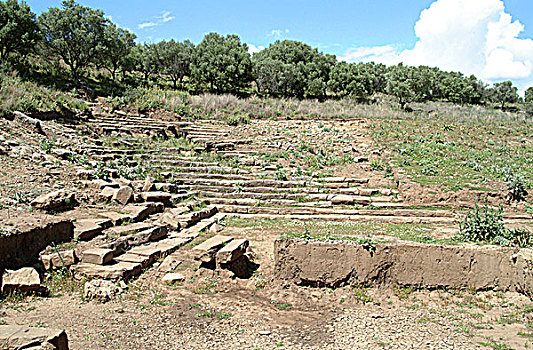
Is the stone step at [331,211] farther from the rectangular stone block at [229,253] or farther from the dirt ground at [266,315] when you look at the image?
the dirt ground at [266,315]

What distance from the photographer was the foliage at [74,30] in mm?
22328

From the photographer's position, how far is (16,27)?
66.4 ft

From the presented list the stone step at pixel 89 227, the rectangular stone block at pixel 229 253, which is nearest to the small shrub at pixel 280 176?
the rectangular stone block at pixel 229 253


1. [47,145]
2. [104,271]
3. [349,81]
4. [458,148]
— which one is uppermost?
[349,81]

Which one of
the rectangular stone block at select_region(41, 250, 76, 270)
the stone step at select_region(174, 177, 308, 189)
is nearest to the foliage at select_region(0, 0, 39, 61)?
the stone step at select_region(174, 177, 308, 189)

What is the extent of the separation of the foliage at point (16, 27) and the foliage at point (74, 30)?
3.32 ft

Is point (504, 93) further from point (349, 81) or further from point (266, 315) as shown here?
point (266, 315)

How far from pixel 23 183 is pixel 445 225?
1145 cm

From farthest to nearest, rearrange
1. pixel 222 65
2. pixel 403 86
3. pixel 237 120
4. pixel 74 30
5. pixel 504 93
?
pixel 504 93 < pixel 403 86 < pixel 222 65 < pixel 237 120 < pixel 74 30

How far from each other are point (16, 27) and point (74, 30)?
3.12 metres

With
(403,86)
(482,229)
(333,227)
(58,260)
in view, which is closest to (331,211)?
(333,227)

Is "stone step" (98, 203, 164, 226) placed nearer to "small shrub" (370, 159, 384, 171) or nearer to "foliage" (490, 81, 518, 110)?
"small shrub" (370, 159, 384, 171)

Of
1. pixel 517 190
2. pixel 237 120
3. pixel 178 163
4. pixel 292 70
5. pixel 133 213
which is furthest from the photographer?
pixel 292 70

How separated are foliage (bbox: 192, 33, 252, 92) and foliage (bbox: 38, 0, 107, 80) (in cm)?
882
